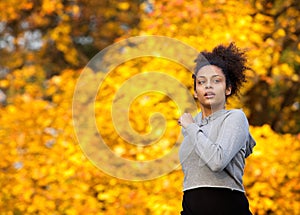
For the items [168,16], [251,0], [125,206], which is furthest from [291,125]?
[125,206]

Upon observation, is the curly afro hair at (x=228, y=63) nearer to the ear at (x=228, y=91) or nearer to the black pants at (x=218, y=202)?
the ear at (x=228, y=91)

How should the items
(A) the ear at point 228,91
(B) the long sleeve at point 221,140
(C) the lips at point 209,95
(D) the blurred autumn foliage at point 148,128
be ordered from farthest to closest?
1. (D) the blurred autumn foliage at point 148,128
2. (A) the ear at point 228,91
3. (C) the lips at point 209,95
4. (B) the long sleeve at point 221,140

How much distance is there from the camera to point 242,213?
8.79 ft

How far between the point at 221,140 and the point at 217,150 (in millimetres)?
55

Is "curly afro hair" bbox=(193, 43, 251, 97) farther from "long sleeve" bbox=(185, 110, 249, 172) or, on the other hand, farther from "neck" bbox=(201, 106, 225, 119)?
"long sleeve" bbox=(185, 110, 249, 172)

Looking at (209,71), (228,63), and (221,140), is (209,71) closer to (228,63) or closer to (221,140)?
(228,63)

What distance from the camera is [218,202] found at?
8.73 feet

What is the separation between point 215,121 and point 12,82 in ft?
16.3

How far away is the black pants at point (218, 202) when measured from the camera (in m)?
2.66

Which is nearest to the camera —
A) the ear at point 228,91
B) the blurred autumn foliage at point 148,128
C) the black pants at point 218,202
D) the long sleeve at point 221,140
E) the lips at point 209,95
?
the long sleeve at point 221,140

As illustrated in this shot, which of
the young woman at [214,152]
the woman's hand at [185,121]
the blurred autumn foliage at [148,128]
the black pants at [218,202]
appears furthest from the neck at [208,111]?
the blurred autumn foliage at [148,128]

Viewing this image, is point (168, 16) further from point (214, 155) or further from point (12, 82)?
point (214, 155)

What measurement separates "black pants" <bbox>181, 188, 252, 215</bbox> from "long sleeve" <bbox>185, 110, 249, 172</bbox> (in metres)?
0.15

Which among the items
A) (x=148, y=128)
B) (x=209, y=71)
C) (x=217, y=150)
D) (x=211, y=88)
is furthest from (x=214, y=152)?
(x=148, y=128)
